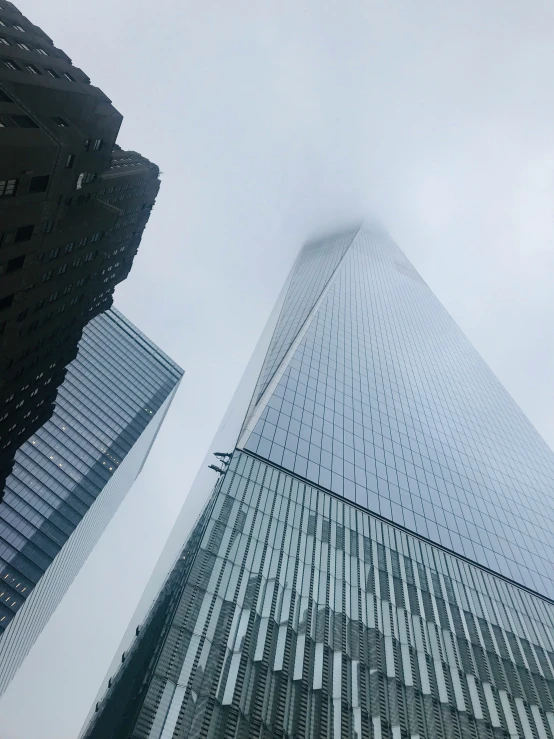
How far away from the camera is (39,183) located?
2462cm

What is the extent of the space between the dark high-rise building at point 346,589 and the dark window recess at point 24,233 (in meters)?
21.2

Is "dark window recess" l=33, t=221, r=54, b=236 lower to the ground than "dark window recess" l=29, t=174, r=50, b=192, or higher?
higher

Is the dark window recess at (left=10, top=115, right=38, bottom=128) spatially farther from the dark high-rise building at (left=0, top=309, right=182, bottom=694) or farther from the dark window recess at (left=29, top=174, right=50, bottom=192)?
the dark high-rise building at (left=0, top=309, right=182, bottom=694)

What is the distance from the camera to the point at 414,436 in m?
65.1

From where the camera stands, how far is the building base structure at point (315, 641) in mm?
23109

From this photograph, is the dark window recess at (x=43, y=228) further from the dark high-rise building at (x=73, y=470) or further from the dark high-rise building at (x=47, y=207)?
the dark high-rise building at (x=73, y=470)

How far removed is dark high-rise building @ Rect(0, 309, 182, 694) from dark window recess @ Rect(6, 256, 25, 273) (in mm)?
87066

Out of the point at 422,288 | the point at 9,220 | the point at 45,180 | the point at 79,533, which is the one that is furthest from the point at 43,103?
the point at 422,288

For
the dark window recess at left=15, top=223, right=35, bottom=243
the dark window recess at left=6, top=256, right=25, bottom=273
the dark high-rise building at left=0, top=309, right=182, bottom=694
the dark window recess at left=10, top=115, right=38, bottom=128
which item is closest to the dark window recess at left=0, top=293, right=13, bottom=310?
the dark window recess at left=6, top=256, right=25, bottom=273

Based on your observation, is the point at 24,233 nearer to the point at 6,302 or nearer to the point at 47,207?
the point at 47,207

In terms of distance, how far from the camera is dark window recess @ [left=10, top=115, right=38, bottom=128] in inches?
863

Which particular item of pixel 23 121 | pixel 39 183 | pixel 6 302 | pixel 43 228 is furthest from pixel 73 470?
pixel 23 121

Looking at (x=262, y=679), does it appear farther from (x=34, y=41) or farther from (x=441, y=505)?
(x=34, y=41)

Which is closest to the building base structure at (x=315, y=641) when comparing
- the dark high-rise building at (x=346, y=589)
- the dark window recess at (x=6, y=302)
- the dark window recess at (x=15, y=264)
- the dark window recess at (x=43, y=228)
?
the dark high-rise building at (x=346, y=589)
